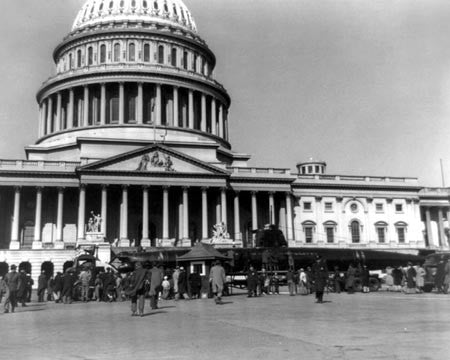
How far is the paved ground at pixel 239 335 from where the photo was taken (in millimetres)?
12125

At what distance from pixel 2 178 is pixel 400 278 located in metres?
46.1

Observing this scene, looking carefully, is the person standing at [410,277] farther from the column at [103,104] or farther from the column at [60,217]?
the column at [103,104]

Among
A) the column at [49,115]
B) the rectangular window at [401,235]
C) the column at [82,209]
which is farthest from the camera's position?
the column at [49,115]

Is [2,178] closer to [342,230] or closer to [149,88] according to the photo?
[149,88]

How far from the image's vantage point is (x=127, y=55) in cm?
8969

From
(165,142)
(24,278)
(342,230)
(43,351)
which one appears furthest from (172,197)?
(43,351)

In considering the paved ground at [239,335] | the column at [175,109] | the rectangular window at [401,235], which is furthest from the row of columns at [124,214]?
the paved ground at [239,335]

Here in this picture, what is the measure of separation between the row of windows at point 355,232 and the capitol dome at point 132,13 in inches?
1595

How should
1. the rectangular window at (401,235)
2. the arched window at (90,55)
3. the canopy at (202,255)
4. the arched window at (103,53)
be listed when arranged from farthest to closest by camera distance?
1. the arched window at (90,55)
2. the arched window at (103,53)
3. the rectangular window at (401,235)
4. the canopy at (202,255)

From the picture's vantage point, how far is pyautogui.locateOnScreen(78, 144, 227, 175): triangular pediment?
67688 millimetres

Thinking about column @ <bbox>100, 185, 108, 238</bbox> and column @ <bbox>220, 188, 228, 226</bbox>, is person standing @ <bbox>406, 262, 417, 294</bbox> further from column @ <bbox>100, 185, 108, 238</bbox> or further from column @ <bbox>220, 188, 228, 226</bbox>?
column @ <bbox>100, 185, 108, 238</bbox>

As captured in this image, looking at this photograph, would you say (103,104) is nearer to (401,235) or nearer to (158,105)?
(158,105)

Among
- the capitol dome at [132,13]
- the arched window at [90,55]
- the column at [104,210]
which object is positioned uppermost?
the capitol dome at [132,13]

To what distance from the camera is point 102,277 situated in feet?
117
